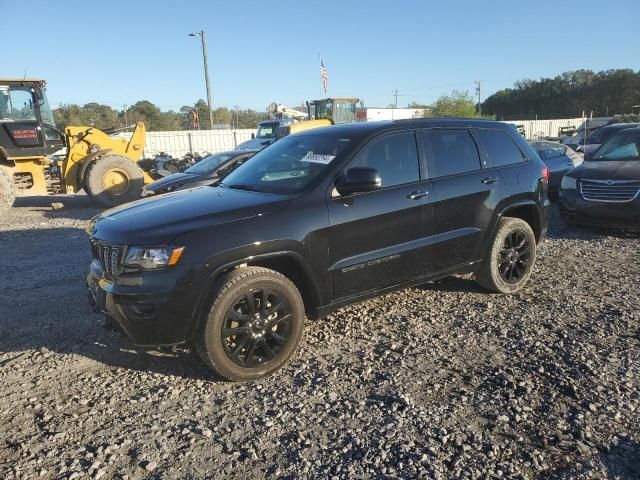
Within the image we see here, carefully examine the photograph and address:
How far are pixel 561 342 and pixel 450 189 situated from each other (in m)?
1.58

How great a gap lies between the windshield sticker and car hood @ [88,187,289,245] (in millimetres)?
540

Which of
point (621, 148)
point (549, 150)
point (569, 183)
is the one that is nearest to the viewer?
point (569, 183)

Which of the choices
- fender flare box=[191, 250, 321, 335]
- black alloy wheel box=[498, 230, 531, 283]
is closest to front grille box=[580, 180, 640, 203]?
black alloy wheel box=[498, 230, 531, 283]

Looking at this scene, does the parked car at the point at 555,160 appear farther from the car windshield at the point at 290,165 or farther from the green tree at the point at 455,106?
the green tree at the point at 455,106

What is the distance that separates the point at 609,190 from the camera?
7703 millimetres

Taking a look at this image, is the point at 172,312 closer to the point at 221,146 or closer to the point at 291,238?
the point at 291,238

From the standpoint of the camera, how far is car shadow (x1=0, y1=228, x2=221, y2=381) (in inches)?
156

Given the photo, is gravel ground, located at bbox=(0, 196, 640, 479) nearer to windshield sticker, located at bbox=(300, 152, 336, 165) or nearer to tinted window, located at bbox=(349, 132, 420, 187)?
tinted window, located at bbox=(349, 132, 420, 187)

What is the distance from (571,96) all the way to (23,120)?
260 feet

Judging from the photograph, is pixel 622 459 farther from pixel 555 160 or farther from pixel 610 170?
pixel 555 160

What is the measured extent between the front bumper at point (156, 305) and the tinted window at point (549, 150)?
9790mm

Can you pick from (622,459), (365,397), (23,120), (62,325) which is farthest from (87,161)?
(622,459)

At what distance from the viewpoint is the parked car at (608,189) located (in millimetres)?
7473

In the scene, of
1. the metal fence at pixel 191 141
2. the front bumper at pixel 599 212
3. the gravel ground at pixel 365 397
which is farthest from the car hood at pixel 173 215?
the metal fence at pixel 191 141
